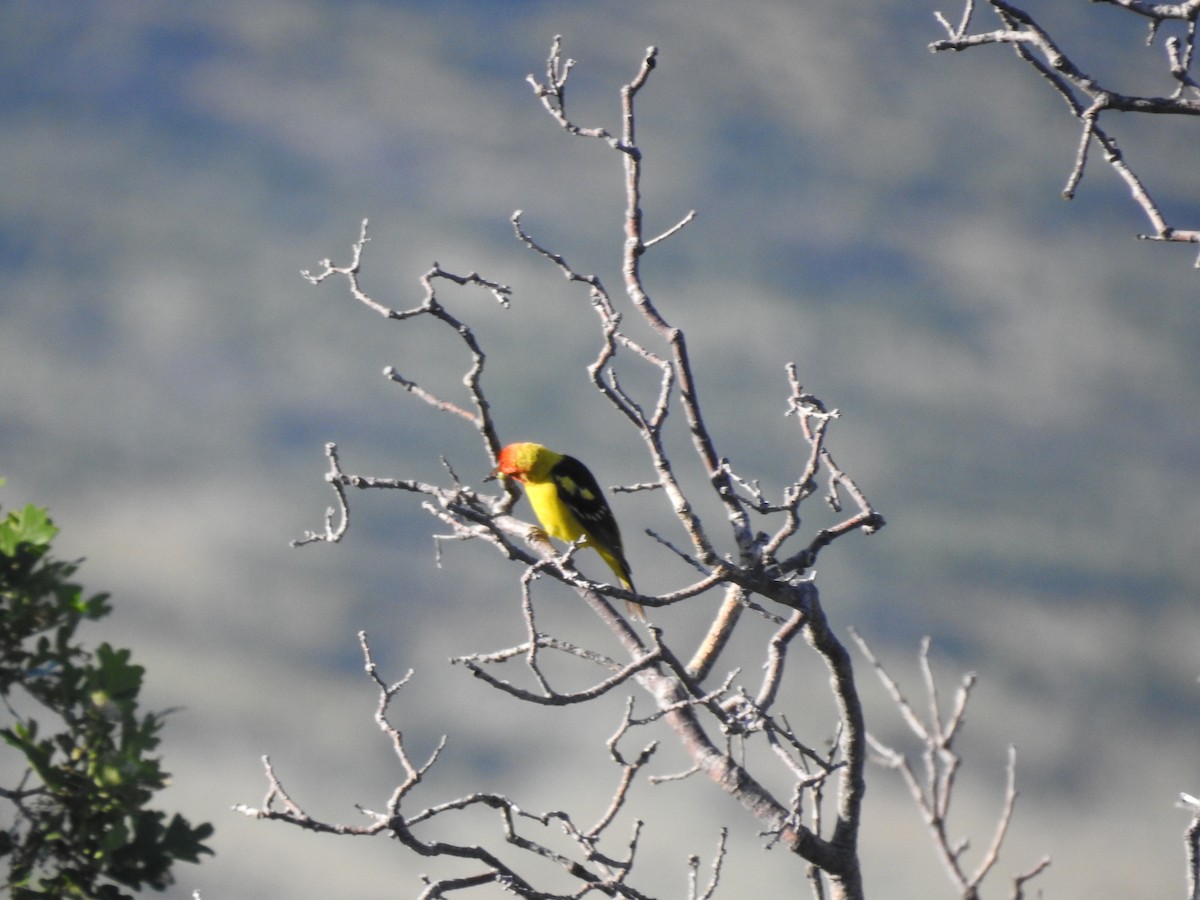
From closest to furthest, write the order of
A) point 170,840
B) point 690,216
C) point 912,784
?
point 170,840
point 690,216
point 912,784

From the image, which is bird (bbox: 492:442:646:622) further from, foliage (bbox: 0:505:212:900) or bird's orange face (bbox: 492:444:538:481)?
foliage (bbox: 0:505:212:900)

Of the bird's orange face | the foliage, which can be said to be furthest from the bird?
the foliage

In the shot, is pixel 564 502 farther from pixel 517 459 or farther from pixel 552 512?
pixel 517 459

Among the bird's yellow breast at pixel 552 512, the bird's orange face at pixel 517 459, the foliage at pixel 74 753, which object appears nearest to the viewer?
the foliage at pixel 74 753

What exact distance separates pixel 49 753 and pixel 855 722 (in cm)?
192

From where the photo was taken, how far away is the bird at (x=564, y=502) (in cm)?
493

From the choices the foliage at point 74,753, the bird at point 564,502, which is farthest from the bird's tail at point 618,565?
the foliage at point 74,753

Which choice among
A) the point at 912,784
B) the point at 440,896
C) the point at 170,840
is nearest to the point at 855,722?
the point at 912,784

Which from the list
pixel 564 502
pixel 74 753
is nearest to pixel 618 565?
pixel 564 502

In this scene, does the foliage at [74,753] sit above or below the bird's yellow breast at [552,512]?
below

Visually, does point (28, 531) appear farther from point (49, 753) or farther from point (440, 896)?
point (440, 896)

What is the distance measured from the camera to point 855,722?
295cm

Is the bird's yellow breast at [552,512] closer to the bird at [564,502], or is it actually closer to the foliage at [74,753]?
the bird at [564,502]

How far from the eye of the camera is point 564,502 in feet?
16.4
